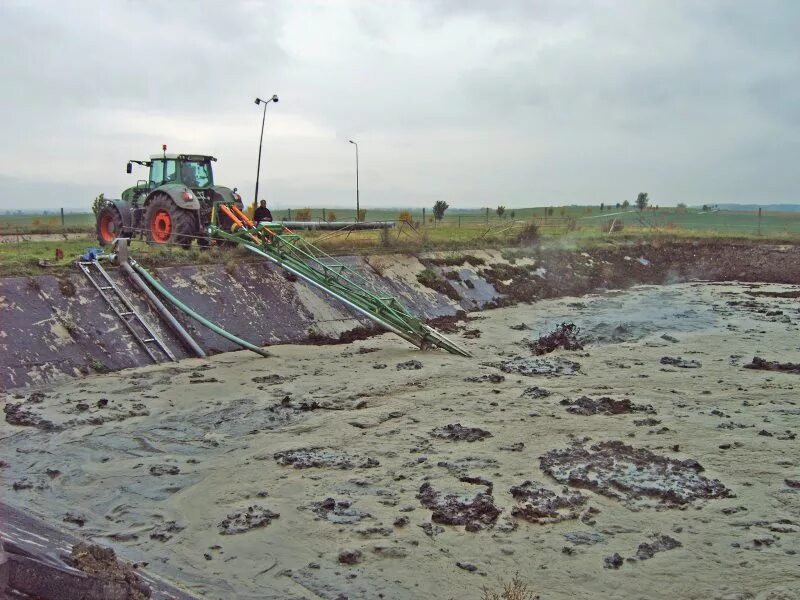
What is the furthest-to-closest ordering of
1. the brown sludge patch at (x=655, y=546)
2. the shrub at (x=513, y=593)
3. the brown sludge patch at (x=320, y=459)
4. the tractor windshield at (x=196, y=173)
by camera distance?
the tractor windshield at (x=196, y=173), the brown sludge patch at (x=320, y=459), the brown sludge patch at (x=655, y=546), the shrub at (x=513, y=593)

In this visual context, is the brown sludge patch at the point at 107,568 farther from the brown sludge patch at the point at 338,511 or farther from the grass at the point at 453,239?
the grass at the point at 453,239

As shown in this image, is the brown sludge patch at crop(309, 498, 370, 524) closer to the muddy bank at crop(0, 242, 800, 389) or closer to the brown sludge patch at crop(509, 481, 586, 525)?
the brown sludge patch at crop(509, 481, 586, 525)

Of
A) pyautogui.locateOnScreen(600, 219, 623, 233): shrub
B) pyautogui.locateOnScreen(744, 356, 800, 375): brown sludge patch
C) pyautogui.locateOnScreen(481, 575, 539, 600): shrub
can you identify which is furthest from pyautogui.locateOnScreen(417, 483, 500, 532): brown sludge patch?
pyautogui.locateOnScreen(600, 219, 623, 233): shrub

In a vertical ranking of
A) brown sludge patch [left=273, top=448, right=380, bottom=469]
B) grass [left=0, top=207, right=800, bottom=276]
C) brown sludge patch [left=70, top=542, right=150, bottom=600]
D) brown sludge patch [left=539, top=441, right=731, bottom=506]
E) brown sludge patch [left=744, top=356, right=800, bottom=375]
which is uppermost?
grass [left=0, top=207, right=800, bottom=276]

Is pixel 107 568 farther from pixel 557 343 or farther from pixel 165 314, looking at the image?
pixel 557 343

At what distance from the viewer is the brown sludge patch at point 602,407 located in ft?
33.9

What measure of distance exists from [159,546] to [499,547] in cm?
287

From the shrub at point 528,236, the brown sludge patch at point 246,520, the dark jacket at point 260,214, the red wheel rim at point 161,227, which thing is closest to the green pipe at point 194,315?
the red wheel rim at point 161,227

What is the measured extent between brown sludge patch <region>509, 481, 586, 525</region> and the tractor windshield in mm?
13268

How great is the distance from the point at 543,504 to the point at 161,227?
13.1 metres

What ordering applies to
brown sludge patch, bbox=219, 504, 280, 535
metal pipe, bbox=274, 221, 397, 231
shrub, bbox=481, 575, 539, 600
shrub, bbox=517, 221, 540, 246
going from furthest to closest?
1. shrub, bbox=517, 221, 540, 246
2. metal pipe, bbox=274, 221, 397, 231
3. brown sludge patch, bbox=219, 504, 280, 535
4. shrub, bbox=481, 575, 539, 600

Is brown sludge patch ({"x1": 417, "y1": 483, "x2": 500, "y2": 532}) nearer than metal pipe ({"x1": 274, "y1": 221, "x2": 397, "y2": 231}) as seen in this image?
Yes

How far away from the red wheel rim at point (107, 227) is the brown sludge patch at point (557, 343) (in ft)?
36.2

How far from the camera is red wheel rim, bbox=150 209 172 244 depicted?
57.4 feet
